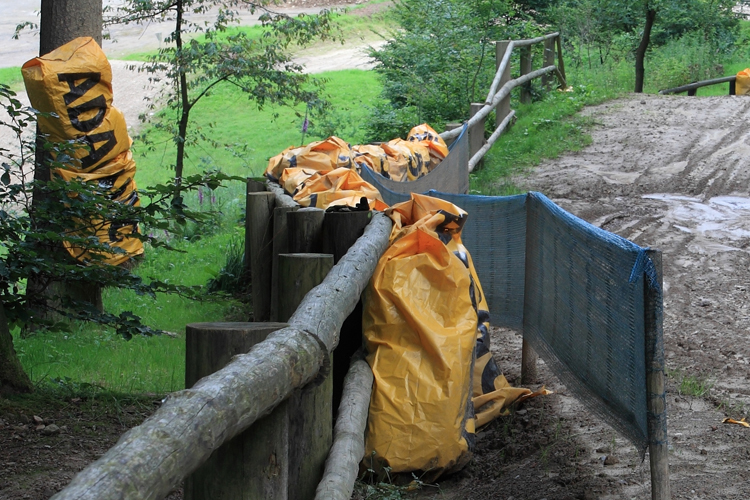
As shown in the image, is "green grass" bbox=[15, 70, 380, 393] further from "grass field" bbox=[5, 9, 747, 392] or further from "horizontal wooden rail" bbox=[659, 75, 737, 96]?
"horizontal wooden rail" bbox=[659, 75, 737, 96]

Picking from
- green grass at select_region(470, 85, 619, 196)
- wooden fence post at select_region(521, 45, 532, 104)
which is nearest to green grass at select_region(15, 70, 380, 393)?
green grass at select_region(470, 85, 619, 196)

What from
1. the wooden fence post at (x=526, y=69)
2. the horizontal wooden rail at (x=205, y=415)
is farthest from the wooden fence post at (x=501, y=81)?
the horizontal wooden rail at (x=205, y=415)

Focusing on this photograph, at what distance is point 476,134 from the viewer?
9.72 metres

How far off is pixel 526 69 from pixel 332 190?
8.45 m

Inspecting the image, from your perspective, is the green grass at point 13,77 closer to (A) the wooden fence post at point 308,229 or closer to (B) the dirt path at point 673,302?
(B) the dirt path at point 673,302

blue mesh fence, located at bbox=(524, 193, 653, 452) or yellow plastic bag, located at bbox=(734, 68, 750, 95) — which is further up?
yellow plastic bag, located at bbox=(734, 68, 750, 95)

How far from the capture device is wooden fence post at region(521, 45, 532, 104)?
478 inches

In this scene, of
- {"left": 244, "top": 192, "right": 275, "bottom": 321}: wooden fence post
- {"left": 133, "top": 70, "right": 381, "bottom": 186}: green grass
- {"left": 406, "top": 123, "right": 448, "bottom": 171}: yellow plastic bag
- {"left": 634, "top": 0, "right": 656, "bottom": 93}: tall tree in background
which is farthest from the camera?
{"left": 133, "top": 70, "right": 381, "bottom": 186}: green grass

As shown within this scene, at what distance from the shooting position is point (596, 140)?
10844 mm

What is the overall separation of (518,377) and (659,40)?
66.6 ft

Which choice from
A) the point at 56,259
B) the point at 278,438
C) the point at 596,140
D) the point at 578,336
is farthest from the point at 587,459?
the point at 596,140

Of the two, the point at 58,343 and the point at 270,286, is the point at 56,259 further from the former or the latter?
the point at 58,343

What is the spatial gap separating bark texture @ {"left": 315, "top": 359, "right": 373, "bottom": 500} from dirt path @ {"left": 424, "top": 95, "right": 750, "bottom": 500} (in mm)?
711

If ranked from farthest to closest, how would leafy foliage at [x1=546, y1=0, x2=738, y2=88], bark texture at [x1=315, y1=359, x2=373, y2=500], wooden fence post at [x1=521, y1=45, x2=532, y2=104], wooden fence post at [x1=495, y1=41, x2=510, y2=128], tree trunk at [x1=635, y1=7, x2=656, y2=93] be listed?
leafy foliage at [x1=546, y1=0, x2=738, y2=88] < tree trunk at [x1=635, y1=7, x2=656, y2=93] < wooden fence post at [x1=521, y1=45, x2=532, y2=104] < wooden fence post at [x1=495, y1=41, x2=510, y2=128] < bark texture at [x1=315, y1=359, x2=373, y2=500]
